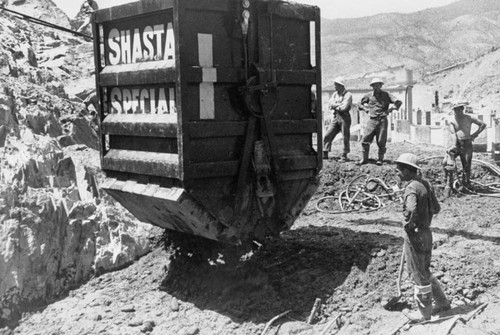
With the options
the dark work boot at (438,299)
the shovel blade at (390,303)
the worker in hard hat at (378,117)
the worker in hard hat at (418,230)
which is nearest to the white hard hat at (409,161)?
the worker in hard hat at (418,230)

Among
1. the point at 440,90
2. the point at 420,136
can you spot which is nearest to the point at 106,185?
the point at 420,136

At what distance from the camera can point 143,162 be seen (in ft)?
21.0

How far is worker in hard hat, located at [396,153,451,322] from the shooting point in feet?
18.5

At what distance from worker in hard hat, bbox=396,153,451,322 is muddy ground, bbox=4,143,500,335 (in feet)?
0.83

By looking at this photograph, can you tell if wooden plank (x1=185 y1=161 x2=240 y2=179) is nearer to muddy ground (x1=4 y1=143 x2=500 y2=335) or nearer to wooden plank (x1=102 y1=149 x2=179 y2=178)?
wooden plank (x1=102 y1=149 x2=179 y2=178)

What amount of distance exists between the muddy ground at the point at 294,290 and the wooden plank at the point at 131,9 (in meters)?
2.96

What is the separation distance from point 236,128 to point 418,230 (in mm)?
2024

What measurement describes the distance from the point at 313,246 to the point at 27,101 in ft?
15.5

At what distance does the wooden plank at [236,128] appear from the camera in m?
6.01

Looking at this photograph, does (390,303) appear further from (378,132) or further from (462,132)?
(378,132)

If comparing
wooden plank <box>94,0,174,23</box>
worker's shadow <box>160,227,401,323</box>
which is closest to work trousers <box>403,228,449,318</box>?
worker's shadow <box>160,227,401,323</box>

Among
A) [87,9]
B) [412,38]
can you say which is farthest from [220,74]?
[412,38]

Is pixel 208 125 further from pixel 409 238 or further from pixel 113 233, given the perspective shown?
pixel 113 233

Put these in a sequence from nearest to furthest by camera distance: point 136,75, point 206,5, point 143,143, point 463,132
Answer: point 206,5, point 136,75, point 143,143, point 463,132
